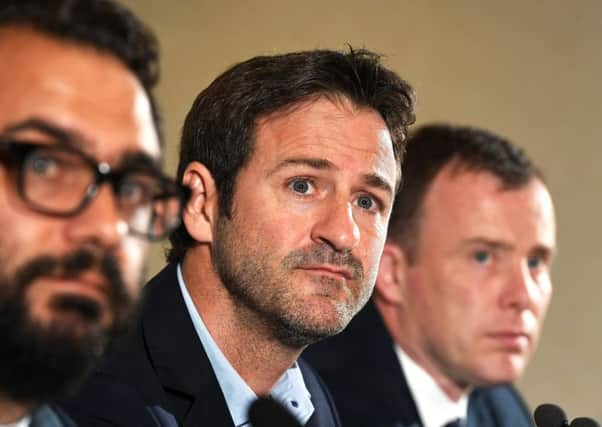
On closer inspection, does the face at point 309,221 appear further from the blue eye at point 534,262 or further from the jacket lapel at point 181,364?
the blue eye at point 534,262

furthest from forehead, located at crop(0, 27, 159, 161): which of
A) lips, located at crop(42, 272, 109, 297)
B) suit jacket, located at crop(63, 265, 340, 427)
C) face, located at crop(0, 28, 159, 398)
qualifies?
suit jacket, located at crop(63, 265, 340, 427)

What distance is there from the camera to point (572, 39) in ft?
7.47

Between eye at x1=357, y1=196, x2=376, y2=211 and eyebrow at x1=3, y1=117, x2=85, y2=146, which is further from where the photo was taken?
eye at x1=357, y1=196, x2=376, y2=211

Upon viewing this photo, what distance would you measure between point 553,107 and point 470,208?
798 mm

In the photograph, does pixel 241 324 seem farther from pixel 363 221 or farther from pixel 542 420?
pixel 542 420

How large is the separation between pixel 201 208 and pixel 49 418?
53cm

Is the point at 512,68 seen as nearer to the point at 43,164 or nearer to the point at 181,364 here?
the point at 181,364

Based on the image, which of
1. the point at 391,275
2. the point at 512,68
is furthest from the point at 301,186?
the point at 512,68

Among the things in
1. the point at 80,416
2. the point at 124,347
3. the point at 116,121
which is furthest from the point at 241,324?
the point at 116,121

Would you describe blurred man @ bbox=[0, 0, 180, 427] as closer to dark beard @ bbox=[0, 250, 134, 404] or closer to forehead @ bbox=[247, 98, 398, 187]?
dark beard @ bbox=[0, 250, 134, 404]

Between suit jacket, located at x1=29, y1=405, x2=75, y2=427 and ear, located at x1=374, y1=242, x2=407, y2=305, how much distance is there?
0.57 meters

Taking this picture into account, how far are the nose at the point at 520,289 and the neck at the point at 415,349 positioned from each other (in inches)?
5.5

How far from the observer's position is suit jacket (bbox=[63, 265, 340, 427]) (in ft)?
4.46

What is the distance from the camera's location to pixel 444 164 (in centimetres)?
159
